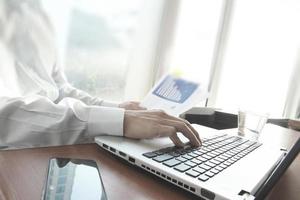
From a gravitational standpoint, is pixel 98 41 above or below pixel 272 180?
above

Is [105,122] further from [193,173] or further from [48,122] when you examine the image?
[193,173]

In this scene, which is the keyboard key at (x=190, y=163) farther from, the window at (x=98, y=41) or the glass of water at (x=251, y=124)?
the window at (x=98, y=41)

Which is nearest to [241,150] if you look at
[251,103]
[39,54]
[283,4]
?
[39,54]

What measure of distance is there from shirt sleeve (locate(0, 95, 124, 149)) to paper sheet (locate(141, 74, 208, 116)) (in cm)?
24

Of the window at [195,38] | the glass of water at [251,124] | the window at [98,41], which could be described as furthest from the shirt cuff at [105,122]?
the window at [195,38]

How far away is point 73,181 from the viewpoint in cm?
38

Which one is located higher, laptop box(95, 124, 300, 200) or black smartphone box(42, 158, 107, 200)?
laptop box(95, 124, 300, 200)

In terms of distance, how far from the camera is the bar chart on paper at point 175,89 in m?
0.81

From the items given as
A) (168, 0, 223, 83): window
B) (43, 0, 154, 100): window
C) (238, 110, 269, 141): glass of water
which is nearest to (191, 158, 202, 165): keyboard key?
(238, 110, 269, 141): glass of water

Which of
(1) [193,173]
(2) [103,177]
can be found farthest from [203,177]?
(2) [103,177]

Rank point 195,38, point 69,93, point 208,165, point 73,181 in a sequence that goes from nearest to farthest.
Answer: point 73,181
point 208,165
point 69,93
point 195,38

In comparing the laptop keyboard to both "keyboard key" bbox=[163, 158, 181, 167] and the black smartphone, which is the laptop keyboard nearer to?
"keyboard key" bbox=[163, 158, 181, 167]

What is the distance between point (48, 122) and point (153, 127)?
202 millimetres

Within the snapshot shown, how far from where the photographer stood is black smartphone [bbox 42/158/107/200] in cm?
34
